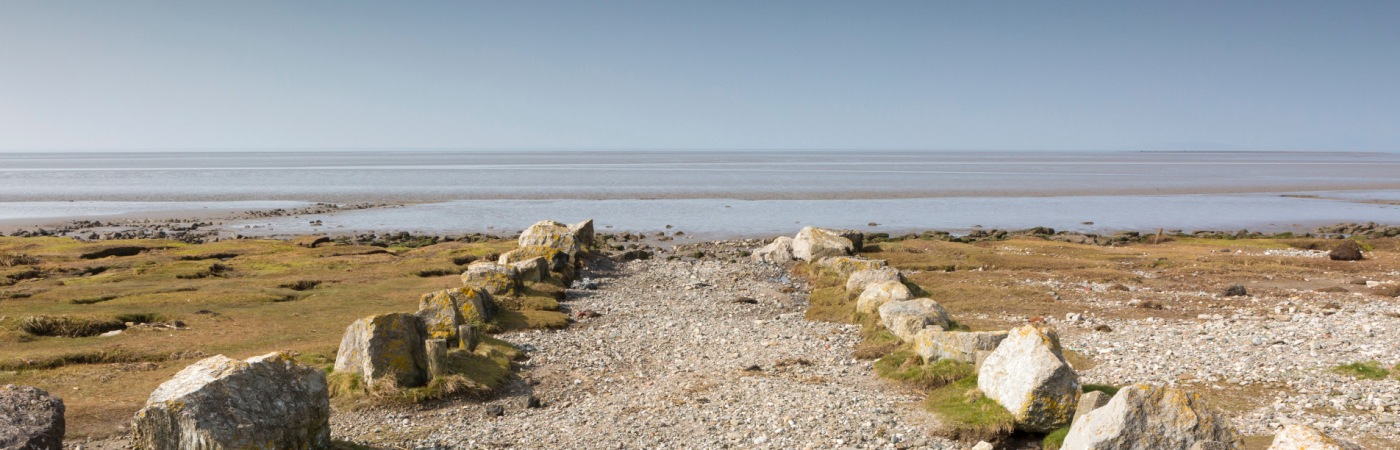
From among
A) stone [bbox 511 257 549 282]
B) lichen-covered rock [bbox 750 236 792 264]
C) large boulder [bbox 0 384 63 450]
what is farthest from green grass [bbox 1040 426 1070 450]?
lichen-covered rock [bbox 750 236 792 264]

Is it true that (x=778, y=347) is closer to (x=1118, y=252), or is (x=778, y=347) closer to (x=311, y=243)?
(x=1118, y=252)

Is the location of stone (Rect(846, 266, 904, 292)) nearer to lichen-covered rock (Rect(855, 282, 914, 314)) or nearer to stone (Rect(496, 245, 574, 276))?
lichen-covered rock (Rect(855, 282, 914, 314))

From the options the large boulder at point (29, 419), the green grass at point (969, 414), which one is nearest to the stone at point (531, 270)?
the green grass at point (969, 414)

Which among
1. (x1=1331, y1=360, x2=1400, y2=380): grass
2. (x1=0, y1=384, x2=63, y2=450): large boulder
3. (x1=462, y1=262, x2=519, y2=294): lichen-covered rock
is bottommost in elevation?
(x1=462, y1=262, x2=519, y2=294): lichen-covered rock

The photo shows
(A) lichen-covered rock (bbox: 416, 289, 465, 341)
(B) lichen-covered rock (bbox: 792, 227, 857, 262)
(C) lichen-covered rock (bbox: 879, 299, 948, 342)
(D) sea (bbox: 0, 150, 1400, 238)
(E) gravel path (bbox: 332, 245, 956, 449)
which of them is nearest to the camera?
(E) gravel path (bbox: 332, 245, 956, 449)

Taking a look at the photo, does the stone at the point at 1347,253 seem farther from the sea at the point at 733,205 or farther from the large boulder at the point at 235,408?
the large boulder at the point at 235,408

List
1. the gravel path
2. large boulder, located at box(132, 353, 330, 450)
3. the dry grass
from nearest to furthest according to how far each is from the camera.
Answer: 1. large boulder, located at box(132, 353, 330, 450)
2. the gravel path
3. the dry grass

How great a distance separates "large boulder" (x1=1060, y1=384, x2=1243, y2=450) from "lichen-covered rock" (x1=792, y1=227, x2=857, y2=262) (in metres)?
29.4

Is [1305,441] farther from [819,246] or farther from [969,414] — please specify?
[819,246]

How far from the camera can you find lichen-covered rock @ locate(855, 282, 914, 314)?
2566 centimetres

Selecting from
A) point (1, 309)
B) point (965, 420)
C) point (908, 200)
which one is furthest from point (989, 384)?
point (908, 200)

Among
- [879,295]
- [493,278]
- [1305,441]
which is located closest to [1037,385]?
[1305,441]

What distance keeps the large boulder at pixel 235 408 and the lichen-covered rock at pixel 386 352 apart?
412 centimetres

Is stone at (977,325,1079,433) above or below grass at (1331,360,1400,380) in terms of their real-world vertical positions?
above
